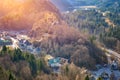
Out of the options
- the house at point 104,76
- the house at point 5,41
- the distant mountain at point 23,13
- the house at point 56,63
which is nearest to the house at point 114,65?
the house at point 104,76

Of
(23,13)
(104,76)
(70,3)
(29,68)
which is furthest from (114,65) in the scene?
(70,3)

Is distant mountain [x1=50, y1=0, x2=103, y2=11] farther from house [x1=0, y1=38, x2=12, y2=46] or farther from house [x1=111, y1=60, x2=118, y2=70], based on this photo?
house [x1=111, y1=60, x2=118, y2=70]

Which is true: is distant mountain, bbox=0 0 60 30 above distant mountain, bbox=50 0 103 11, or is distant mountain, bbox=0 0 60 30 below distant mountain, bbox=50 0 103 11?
below

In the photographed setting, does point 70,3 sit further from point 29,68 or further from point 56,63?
point 29,68

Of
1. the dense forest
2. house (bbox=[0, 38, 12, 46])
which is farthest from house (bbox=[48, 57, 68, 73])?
house (bbox=[0, 38, 12, 46])

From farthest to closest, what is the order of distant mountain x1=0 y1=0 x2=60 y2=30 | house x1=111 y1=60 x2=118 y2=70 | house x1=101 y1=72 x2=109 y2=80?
distant mountain x1=0 y1=0 x2=60 y2=30 < house x1=111 y1=60 x2=118 y2=70 < house x1=101 y1=72 x2=109 y2=80

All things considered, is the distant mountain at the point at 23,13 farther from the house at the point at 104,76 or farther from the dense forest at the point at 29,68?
the dense forest at the point at 29,68

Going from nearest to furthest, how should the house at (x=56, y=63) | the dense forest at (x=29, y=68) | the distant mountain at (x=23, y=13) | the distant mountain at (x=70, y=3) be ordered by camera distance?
the dense forest at (x=29, y=68), the house at (x=56, y=63), the distant mountain at (x=23, y=13), the distant mountain at (x=70, y=3)

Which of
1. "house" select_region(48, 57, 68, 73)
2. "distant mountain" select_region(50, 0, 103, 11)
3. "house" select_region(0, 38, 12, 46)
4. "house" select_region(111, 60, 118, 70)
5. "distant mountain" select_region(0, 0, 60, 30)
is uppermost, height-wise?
"distant mountain" select_region(50, 0, 103, 11)

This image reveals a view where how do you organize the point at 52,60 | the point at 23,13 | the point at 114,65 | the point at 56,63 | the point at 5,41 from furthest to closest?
the point at 23,13
the point at 5,41
the point at 114,65
the point at 52,60
the point at 56,63

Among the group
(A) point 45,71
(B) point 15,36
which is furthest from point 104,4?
(A) point 45,71

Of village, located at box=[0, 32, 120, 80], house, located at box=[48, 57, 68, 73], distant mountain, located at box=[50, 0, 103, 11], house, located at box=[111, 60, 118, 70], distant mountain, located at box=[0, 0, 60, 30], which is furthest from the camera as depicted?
distant mountain, located at box=[50, 0, 103, 11]

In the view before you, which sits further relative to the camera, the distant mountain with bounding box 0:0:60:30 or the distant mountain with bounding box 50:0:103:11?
the distant mountain with bounding box 50:0:103:11
